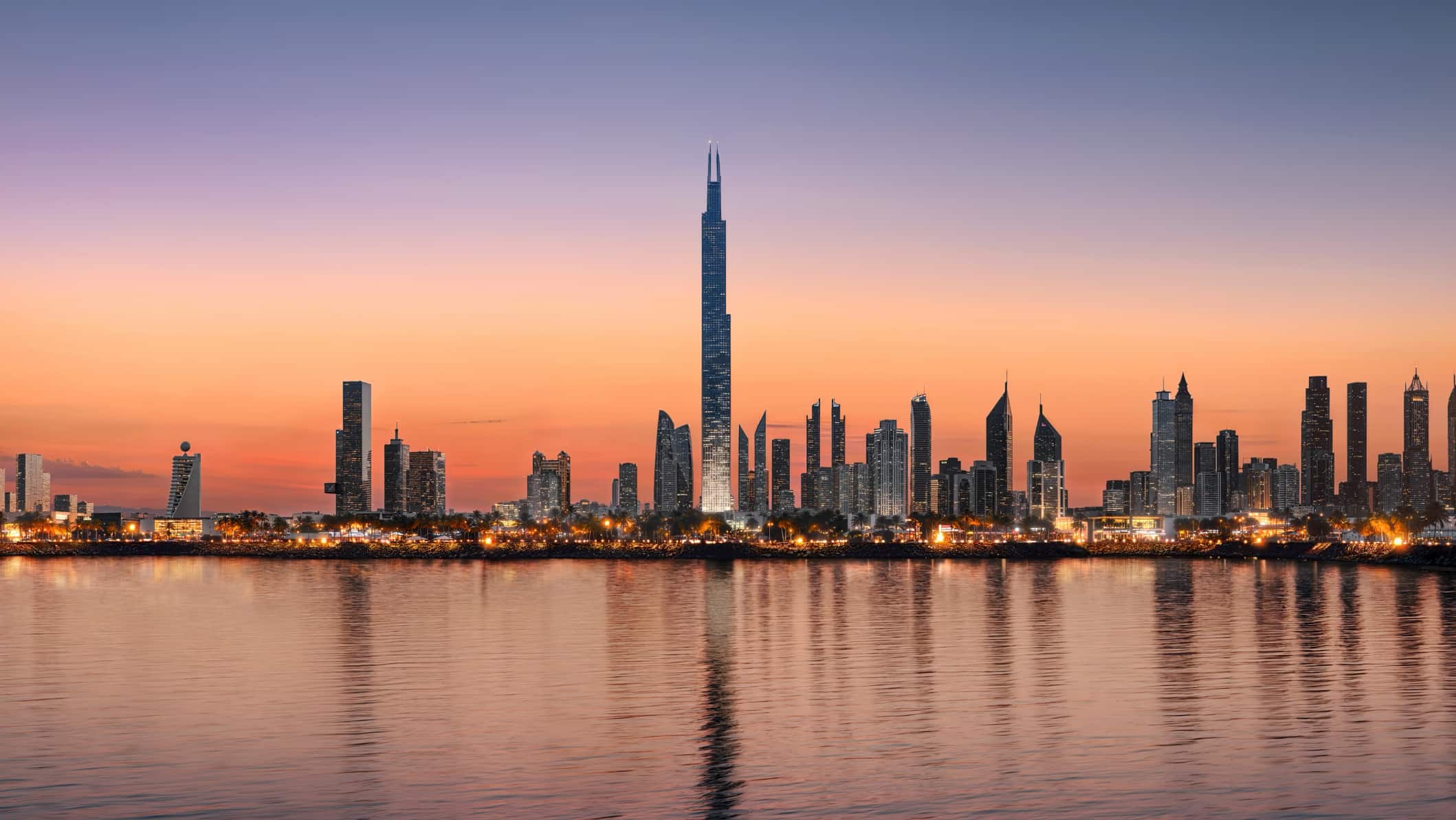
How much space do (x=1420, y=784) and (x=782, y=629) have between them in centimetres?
5527

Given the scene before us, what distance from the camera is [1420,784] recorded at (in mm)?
38656

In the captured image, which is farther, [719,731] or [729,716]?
[729,716]

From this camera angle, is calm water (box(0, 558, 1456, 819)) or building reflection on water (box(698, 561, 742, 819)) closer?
building reflection on water (box(698, 561, 742, 819))

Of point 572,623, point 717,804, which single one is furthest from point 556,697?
point 572,623

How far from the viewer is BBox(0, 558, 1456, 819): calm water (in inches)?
1460

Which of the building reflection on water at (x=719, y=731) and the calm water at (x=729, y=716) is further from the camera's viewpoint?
the calm water at (x=729, y=716)

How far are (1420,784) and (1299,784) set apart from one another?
11.8 ft

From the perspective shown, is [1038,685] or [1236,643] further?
[1236,643]

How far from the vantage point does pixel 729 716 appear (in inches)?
2012

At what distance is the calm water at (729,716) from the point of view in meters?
37.1

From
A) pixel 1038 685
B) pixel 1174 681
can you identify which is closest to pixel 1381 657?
pixel 1174 681

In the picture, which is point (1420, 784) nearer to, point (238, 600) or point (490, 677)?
point (490, 677)

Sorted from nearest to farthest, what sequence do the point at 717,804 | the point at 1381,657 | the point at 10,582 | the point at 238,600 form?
1. the point at 717,804
2. the point at 1381,657
3. the point at 238,600
4. the point at 10,582

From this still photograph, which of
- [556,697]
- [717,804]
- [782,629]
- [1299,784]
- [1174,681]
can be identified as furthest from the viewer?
[782,629]
